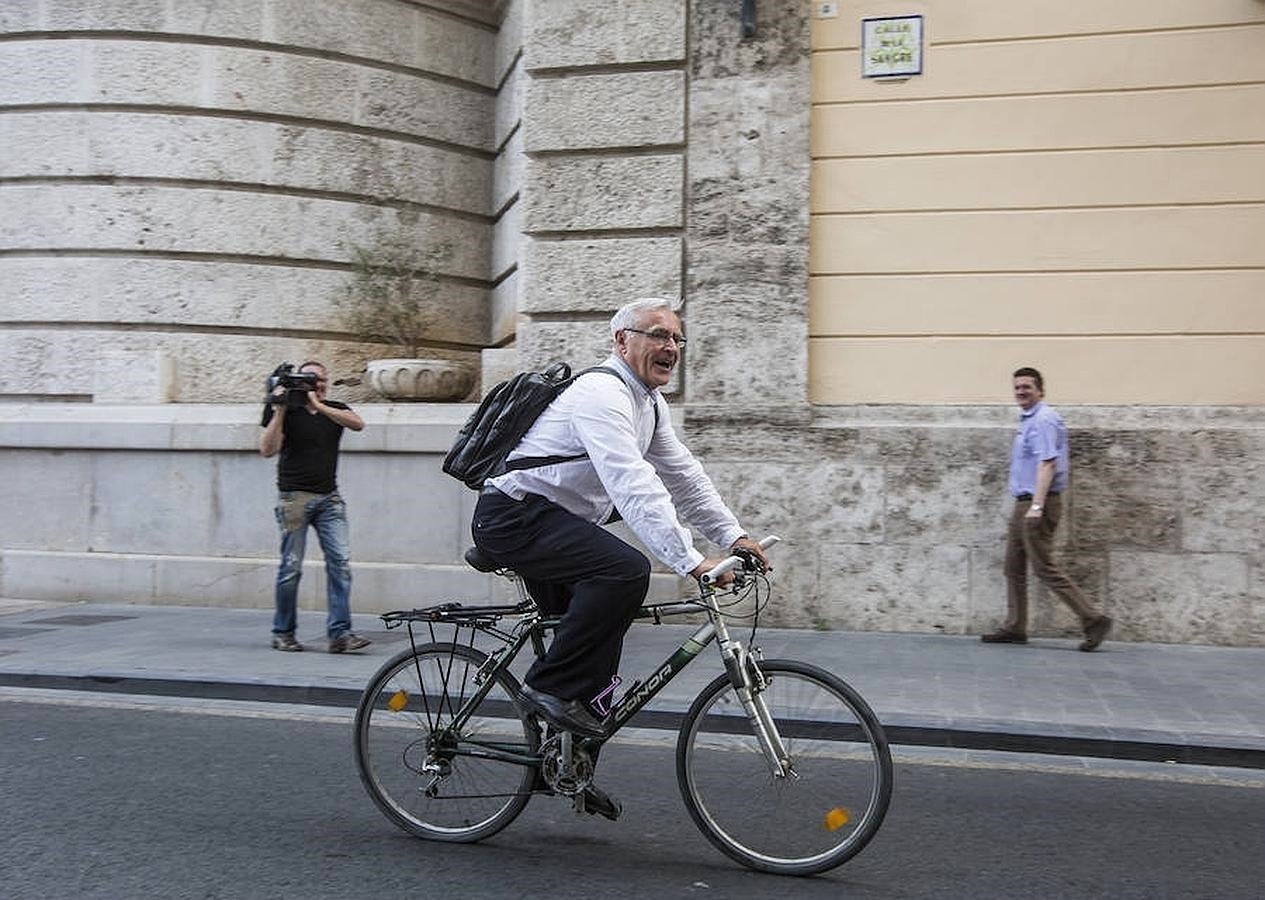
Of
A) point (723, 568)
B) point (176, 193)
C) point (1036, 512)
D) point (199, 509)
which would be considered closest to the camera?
point (723, 568)

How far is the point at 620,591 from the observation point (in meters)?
3.90

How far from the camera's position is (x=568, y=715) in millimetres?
3943

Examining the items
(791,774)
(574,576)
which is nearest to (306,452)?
(574,576)

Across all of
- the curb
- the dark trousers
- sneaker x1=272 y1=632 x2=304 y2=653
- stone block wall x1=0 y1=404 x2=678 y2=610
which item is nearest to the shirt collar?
the dark trousers

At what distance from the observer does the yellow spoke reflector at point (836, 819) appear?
3791mm

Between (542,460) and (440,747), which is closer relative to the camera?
(542,460)

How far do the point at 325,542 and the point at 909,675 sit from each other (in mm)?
3643

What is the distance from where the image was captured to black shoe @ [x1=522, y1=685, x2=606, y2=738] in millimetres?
3938

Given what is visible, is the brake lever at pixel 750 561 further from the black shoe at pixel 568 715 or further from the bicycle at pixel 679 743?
the black shoe at pixel 568 715

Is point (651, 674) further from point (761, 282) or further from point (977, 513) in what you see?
point (761, 282)

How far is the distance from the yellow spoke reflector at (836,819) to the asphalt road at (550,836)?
0.17 meters

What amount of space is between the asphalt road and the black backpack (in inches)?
48.8

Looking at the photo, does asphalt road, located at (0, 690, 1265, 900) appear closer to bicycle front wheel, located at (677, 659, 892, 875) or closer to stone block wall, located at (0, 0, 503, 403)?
bicycle front wheel, located at (677, 659, 892, 875)

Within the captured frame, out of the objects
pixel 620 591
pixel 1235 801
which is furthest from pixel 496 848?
pixel 1235 801
